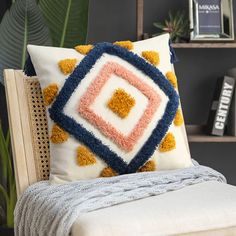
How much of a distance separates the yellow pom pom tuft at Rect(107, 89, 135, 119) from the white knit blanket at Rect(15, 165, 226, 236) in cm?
19

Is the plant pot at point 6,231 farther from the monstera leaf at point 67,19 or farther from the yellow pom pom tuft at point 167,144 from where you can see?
the yellow pom pom tuft at point 167,144

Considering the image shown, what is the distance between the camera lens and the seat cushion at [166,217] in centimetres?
149

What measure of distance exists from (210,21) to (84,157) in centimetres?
117

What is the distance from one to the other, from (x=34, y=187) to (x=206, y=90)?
1.37 meters

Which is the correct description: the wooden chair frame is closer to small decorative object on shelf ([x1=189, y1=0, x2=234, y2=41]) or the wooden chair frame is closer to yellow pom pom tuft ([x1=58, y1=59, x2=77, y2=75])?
yellow pom pom tuft ([x1=58, y1=59, x2=77, y2=75])

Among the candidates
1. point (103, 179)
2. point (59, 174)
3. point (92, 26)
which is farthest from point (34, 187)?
point (92, 26)

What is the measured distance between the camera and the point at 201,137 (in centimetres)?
276

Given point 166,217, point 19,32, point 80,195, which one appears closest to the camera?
point 166,217

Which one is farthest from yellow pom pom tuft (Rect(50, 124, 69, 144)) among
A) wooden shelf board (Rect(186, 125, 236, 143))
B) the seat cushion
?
wooden shelf board (Rect(186, 125, 236, 143))

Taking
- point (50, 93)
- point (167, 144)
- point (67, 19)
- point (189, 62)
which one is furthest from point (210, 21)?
point (50, 93)

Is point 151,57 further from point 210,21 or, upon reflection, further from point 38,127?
point 210,21

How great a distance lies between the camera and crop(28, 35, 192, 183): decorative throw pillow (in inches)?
75.5

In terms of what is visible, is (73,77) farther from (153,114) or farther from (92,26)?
(92,26)

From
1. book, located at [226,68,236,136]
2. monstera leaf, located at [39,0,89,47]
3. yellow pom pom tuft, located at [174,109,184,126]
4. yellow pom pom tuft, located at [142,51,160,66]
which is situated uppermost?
monstera leaf, located at [39,0,89,47]
